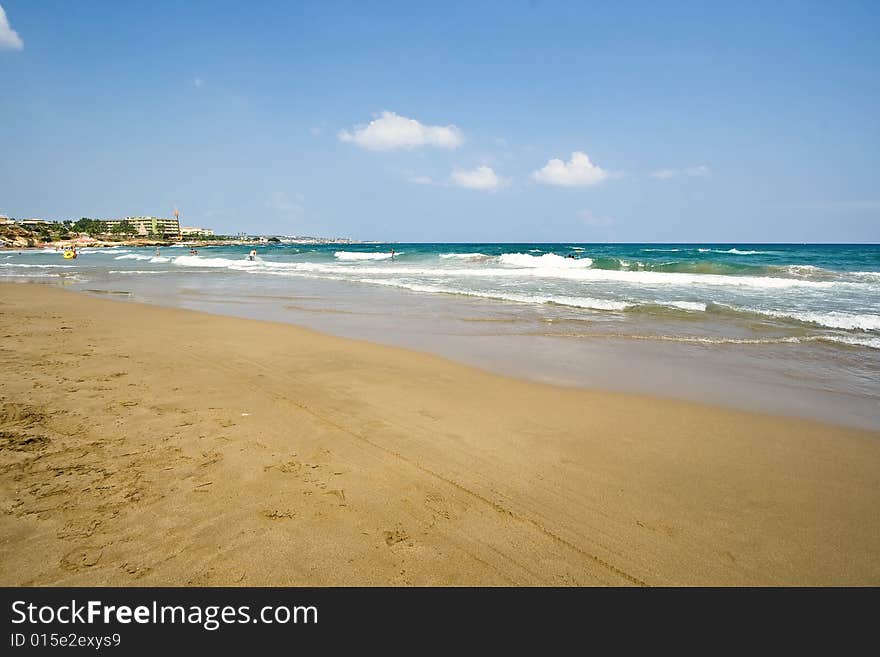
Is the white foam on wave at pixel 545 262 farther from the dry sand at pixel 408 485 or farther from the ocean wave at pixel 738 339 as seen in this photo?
the dry sand at pixel 408 485

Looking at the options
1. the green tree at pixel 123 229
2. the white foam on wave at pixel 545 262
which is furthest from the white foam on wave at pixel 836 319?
the green tree at pixel 123 229

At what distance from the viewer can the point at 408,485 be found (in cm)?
336

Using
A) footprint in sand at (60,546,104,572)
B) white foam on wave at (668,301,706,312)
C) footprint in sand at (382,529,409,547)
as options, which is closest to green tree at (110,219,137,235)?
white foam on wave at (668,301,706,312)

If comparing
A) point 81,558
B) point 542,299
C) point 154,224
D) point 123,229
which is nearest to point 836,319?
point 542,299

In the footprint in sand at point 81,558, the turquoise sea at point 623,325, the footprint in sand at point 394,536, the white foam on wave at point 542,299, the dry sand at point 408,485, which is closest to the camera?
the footprint in sand at point 81,558

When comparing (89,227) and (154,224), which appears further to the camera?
(154,224)

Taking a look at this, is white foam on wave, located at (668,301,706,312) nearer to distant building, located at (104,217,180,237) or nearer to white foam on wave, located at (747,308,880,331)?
white foam on wave, located at (747,308,880,331)

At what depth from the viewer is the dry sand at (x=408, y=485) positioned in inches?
99.7

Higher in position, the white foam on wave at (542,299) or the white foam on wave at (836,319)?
the white foam on wave at (542,299)

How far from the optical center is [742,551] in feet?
9.00

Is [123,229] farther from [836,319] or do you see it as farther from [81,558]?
[836,319]

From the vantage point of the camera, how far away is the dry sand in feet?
8.30

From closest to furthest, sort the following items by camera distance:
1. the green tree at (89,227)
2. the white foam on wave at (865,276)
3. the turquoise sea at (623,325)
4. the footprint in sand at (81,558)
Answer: the footprint in sand at (81,558) → the turquoise sea at (623,325) → the white foam on wave at (865,276) → the green tree at (89,227)
